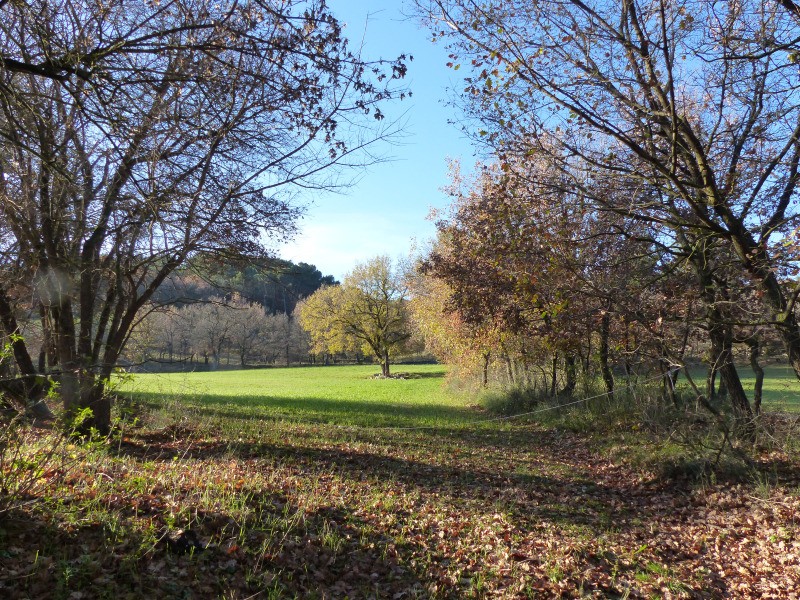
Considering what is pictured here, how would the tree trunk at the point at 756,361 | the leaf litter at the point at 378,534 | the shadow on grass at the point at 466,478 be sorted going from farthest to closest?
1. the tree trunk at the point at 756,361
2. the shadow on grass at the point at 466,478
3. the leaf litter at the point at 378,534

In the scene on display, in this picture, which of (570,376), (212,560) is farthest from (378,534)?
(570,376)

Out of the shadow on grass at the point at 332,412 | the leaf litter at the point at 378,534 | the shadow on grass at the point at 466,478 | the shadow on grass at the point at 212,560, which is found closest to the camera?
the shadow on grass at the point at 212,560

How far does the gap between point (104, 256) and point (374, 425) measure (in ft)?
27.0

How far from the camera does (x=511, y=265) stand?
1350cm

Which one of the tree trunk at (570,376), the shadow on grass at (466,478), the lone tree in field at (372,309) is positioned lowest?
the shadow on grass at (466,478)

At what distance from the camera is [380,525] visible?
612 centimetres

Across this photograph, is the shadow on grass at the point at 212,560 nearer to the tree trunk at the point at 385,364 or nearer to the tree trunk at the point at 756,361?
the tree trunk at the point at 756,361

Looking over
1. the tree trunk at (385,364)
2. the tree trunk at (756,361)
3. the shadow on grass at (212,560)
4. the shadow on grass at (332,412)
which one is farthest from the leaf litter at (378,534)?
the tree trunk at (385,364)

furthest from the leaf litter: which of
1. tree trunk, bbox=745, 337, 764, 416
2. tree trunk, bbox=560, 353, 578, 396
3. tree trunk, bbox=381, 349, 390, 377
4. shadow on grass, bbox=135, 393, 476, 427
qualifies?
tree trunk, bbox=381, 349, 390, 377

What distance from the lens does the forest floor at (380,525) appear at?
4348 mm

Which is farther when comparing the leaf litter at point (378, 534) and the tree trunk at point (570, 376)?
the tree trunk at point (570, 376)

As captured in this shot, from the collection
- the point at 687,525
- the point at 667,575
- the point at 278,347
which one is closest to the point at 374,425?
the point at 687,525

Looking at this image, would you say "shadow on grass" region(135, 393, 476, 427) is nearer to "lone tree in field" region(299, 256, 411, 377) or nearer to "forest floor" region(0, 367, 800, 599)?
"forest floor" region(0, 367, 800, 599)

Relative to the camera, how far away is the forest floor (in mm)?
4348
